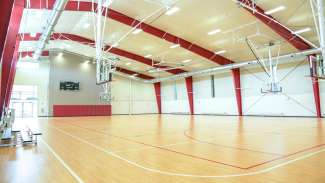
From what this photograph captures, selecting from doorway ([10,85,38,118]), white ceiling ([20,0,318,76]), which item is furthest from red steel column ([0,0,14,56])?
doorway ([10,85,38,118])

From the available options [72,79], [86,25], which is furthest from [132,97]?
[86,25]

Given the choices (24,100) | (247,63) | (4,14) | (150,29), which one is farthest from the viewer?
(24,100)

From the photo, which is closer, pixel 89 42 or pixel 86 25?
pixel 86 25

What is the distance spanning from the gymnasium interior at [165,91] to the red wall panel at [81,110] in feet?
0.45

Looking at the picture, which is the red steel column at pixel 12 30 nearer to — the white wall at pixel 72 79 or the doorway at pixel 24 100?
the white wall at pixel 72 79

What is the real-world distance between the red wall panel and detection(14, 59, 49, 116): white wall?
55.4 inches

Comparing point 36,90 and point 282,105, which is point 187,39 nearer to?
point 282,105

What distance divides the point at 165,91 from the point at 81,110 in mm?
13251

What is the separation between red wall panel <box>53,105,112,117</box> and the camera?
2967cm

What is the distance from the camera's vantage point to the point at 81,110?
31.0 meters

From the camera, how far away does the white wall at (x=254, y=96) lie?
68.1ft

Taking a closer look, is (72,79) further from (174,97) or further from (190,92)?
(190,92)

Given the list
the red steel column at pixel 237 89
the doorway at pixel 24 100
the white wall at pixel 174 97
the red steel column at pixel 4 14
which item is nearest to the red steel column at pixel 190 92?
the white wall at pixel 174 97

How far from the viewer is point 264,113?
23547 mm
